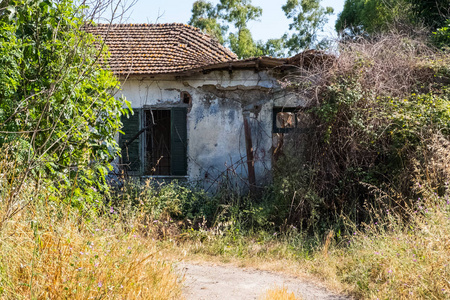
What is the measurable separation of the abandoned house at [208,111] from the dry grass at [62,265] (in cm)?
554

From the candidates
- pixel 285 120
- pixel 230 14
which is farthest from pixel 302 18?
pixel 285 120

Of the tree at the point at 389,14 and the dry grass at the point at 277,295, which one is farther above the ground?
the tree at the point at 389,14

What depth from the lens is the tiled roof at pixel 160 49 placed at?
33.9ft

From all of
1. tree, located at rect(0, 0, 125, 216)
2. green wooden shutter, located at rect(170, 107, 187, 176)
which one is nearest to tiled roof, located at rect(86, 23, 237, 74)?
green wooden shutter, located at rect(170, 107, 187, 176)

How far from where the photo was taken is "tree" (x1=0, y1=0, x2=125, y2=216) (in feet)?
15.8

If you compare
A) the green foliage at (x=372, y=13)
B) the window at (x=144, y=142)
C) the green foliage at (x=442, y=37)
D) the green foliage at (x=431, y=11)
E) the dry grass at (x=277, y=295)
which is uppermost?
the green foliage at (x=372, y=13)

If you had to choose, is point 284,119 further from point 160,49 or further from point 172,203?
point 172,203

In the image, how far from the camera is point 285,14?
27.8 meters

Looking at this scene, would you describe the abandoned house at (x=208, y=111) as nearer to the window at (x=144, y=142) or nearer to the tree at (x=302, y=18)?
the window at (x=144, y=142)

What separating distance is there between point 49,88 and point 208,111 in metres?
5.49

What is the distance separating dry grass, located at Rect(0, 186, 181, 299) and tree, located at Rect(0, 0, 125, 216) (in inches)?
33.1

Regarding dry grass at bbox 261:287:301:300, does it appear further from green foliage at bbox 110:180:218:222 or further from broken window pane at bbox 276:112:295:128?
broken window pane at bbox 276:112:295:128

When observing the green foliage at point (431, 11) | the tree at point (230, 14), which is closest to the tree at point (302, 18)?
the tree at point (230, 14)

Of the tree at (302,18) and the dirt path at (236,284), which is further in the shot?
the tree at (302,18)
